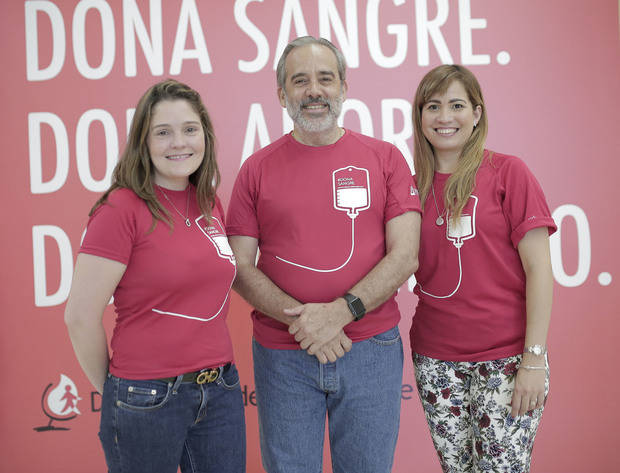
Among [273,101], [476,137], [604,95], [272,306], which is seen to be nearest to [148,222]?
[272,306]

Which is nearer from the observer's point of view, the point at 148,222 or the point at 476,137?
the point at 148,222

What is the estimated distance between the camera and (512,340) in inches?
63.7

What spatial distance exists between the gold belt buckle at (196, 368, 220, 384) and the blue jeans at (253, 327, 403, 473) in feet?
0.92

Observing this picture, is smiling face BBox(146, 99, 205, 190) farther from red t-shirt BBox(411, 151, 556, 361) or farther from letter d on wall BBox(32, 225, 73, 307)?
letter d on wall BBox(32, 225, 73, 307)

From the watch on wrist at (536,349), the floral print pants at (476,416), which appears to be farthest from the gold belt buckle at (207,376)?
the watch on wrist at (536,349)

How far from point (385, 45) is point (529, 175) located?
134 centimetres

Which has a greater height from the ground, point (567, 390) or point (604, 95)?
point (604, 95)

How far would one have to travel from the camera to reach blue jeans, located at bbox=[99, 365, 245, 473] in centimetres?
128

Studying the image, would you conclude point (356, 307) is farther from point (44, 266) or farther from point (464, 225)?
point (44, 266)

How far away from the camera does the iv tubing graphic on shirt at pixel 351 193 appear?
162 centimetres

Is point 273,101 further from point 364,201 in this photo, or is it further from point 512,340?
point 512,340

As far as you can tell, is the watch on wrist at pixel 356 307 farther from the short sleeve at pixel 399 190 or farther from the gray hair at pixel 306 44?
the gray hair at pixel 306 44

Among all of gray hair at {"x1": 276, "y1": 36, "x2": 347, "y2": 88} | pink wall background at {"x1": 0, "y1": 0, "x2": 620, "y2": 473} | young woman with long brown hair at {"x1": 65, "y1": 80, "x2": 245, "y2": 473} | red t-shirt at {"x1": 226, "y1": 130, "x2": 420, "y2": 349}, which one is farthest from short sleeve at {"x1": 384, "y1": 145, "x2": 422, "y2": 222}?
pink wall background at {"x1": 0, "y1": 0, "x2": 620, "y2": 473}

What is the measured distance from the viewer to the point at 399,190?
1.65 meters
